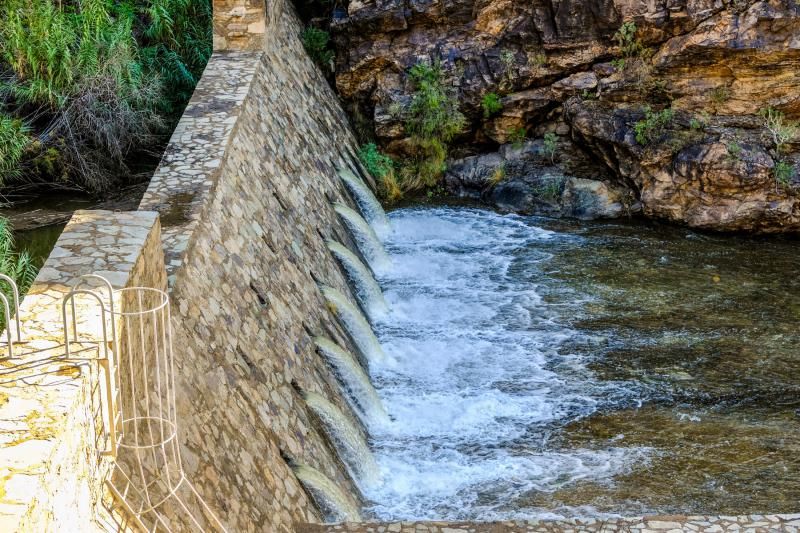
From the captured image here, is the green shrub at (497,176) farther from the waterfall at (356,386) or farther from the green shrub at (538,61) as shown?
the waterfall at (356,386)

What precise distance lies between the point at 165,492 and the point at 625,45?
32.9ft

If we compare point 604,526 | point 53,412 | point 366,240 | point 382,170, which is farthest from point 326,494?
point 382,170

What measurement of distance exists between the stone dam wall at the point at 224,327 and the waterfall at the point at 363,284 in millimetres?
261

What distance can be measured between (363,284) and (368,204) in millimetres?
2193

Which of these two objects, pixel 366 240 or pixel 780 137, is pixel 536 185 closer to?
pixel 366 240

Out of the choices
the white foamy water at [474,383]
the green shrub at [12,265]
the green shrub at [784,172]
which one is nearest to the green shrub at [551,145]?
the white foamy water at [474,383]

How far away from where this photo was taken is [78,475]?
151 inches

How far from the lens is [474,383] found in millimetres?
8820

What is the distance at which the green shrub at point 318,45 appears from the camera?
1333cm

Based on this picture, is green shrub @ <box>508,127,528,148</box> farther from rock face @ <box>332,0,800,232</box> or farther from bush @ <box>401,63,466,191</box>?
bush @ <box>401,63,466,191</box>

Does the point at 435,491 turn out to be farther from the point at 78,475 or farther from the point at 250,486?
the point at 78,475

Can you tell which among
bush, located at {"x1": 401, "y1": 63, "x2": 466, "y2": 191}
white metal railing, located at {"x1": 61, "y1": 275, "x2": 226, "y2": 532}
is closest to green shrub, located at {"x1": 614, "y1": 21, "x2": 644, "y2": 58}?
bush, located at {"x1": 401, "y1": 63, "x2": 466, "y2": 191}

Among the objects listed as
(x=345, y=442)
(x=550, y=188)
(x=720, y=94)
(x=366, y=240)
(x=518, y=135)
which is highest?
(x=720, y=94)

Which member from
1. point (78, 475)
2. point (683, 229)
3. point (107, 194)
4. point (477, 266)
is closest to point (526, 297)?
point (477, 266)
